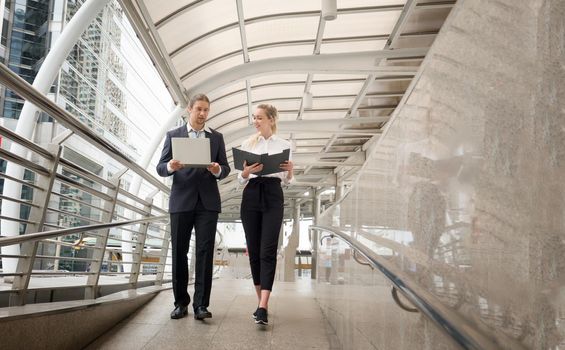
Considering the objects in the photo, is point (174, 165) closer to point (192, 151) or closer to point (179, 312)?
point (192, 151)

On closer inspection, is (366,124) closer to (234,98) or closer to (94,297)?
(234,98)

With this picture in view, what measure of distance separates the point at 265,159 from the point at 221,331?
4.09 feet

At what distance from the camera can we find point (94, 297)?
3.51 meters

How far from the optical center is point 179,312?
12.8 ft

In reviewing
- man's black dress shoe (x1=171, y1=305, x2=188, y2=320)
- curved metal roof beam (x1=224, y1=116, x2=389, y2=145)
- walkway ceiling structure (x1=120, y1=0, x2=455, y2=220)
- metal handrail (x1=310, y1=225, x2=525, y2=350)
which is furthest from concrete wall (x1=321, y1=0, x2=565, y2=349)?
curved metal roof beam (x1=224, y1=116, x2=389, y2=145)

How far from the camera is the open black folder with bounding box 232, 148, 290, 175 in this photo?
3.86 meters

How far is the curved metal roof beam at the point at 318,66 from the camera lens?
1004 cm

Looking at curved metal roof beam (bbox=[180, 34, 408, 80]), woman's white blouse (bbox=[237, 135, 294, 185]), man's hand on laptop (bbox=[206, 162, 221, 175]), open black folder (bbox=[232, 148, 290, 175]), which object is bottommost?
man's hand on laptop (bbox=[206, 162, 221, 175])

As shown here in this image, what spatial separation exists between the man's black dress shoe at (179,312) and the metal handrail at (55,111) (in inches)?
44.2

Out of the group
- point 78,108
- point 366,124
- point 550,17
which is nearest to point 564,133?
point 550,17

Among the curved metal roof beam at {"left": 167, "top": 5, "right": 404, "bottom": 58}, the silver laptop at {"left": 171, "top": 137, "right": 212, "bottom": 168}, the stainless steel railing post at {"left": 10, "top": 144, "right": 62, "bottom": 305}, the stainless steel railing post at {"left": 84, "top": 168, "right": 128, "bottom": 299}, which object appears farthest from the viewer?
the curved metal roof beam at {"left": 167, "top": 5, "right": 404, "bottom": 58}

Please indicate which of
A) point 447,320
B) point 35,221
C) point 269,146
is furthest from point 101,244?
point 447,320

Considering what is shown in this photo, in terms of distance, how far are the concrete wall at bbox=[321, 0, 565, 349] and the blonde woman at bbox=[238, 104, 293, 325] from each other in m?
2.36

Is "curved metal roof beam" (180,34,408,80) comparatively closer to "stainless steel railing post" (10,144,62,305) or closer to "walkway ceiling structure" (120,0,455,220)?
"walkway ceiling structure" (120,0,455,220)
